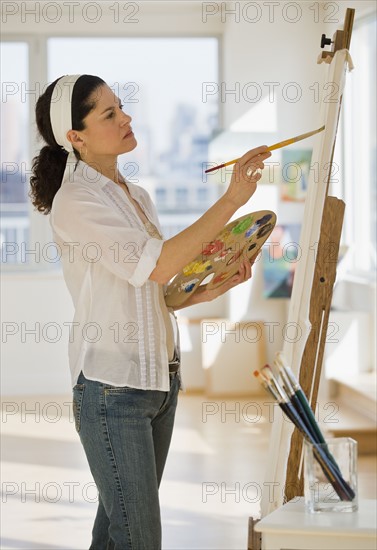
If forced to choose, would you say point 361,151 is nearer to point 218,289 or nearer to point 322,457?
point 218,289

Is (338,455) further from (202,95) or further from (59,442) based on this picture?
(202,95)

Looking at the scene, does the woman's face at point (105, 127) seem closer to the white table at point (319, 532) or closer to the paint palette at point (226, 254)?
the paint palette at point (226, 254)

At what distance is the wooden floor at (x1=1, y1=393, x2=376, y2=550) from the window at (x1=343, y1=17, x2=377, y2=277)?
1.37 meters

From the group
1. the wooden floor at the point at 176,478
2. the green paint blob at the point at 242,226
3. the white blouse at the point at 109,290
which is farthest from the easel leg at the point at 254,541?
the wooden floor at the point at 176,478

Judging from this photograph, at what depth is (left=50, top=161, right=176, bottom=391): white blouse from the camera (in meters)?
1.91

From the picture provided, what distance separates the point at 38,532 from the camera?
3.74 m

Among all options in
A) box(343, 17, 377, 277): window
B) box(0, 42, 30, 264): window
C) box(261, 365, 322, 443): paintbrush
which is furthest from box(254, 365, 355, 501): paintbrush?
box(0, 42, 30, 264): window

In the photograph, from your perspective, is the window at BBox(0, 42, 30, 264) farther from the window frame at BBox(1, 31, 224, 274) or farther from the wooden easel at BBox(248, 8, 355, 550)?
the wooden easel at BBox(248, 8, 355, 550)

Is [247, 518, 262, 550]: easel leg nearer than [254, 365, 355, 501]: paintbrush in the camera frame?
No

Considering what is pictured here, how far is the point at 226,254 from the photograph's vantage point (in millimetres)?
2207

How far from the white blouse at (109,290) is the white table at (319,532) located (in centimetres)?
46

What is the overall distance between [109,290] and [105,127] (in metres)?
0.38

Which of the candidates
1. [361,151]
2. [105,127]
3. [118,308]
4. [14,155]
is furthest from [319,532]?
[14,155]

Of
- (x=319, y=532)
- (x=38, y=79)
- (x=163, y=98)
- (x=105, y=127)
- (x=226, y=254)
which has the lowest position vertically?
(x=319, y=532)
